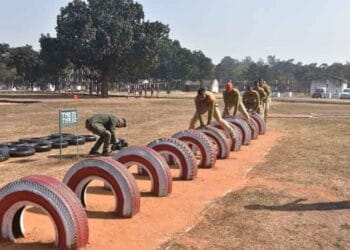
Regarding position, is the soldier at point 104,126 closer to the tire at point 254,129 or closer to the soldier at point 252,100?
the tire at point 254,129

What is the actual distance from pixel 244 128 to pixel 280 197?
7092mm

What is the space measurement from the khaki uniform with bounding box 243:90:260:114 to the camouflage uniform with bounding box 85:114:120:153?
7.99 meters

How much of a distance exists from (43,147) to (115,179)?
7424mm

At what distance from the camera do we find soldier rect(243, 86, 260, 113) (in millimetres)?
20203

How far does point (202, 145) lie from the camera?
12000mm

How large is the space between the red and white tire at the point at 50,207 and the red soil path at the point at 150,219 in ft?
0.75

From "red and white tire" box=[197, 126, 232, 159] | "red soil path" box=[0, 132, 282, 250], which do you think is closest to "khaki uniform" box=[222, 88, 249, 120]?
"red and white tire" box=[197, 126, 232, 159]

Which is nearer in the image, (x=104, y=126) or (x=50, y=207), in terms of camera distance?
(x=50, y=207)

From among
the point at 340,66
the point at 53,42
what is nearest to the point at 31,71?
the point at 53,42

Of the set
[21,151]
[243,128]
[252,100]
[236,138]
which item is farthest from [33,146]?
[252,100]

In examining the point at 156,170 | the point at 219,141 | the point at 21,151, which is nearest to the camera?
the point at 156,170

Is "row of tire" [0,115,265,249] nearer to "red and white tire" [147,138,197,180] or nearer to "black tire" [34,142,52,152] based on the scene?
"red and white tire" [147,138,197,180]

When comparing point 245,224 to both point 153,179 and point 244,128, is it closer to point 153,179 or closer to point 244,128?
point 153,179

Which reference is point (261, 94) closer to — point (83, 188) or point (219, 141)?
point (219, 141)
